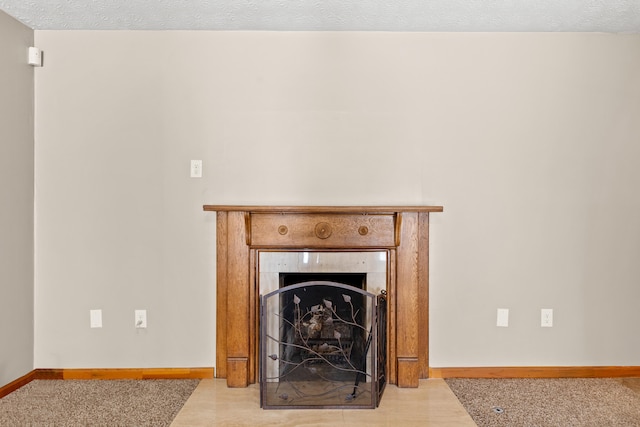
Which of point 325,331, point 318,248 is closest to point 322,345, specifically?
point 325,331

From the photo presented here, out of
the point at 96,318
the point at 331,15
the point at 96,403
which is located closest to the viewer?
the point at 96,403

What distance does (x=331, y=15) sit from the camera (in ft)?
8.66

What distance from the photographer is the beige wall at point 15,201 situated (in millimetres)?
2604

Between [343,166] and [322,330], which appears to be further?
[343,166]

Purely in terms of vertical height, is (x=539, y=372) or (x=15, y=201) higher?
(x=15, y=201)

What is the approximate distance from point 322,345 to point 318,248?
56 cm

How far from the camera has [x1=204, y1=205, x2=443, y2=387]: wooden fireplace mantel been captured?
2.78 m

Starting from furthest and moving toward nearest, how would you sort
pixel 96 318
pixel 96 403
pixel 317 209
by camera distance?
pixel 96 318
pixel 317 209
pixel 96 403

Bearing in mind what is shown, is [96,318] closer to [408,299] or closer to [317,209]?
[317,209]

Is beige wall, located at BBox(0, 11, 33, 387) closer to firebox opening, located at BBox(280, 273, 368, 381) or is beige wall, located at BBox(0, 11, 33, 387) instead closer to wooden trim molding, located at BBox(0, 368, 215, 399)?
wooden trim molding, located at BBox(0, 368, 215, 399)

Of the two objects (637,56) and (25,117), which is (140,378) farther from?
(637,56)

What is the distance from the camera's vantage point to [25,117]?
277cm

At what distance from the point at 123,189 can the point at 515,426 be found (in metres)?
2.51

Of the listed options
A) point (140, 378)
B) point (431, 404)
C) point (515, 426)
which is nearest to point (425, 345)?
point (431, 404)
